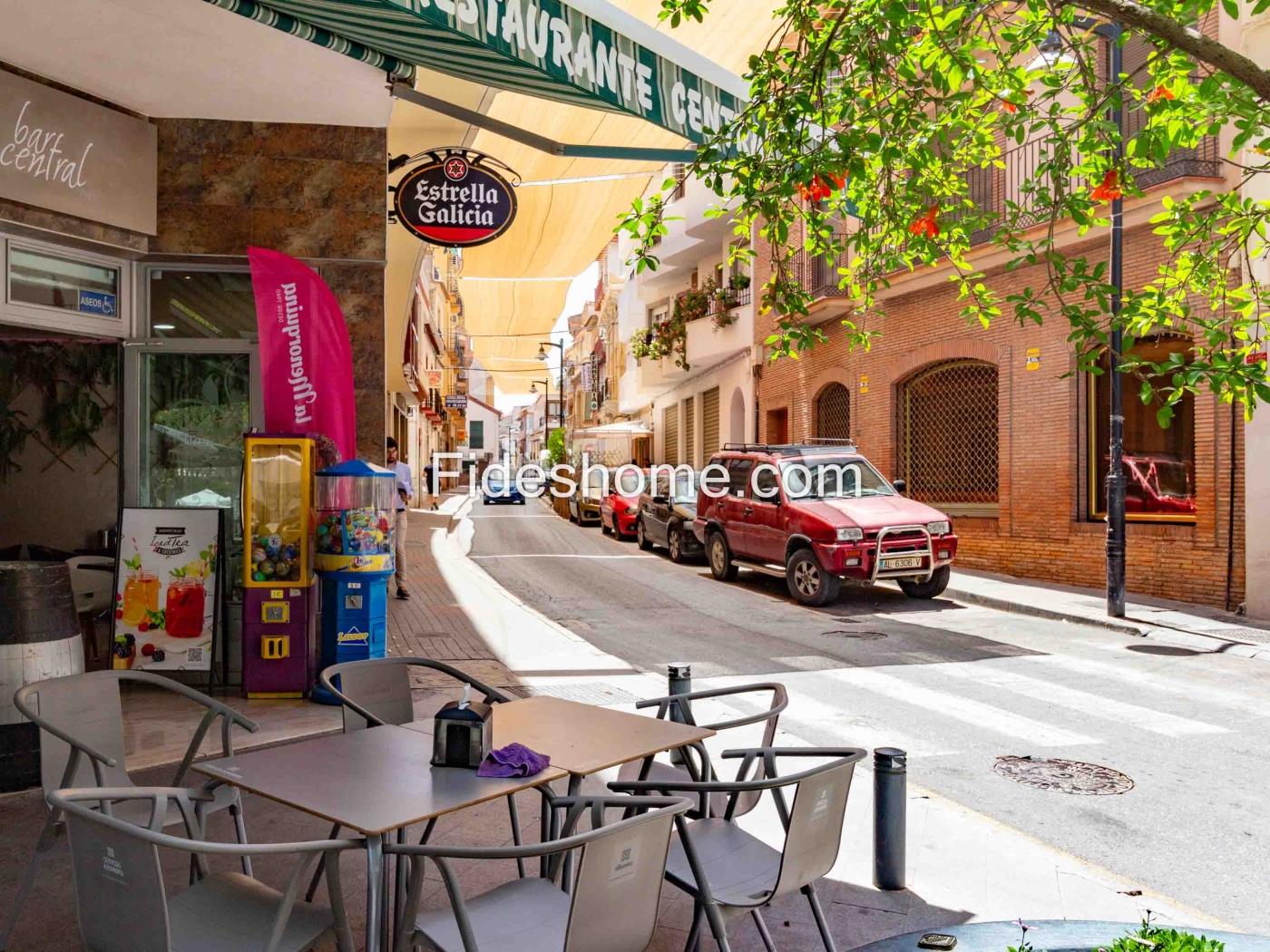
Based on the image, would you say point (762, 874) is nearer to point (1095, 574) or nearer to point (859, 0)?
point (859, 0)

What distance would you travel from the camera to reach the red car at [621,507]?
24000 mm

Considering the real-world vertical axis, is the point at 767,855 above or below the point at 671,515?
below

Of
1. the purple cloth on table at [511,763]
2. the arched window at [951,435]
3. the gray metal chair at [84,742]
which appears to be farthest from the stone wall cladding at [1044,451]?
the gray metal chair at [84,742]

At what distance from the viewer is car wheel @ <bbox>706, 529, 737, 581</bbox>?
54.3ft

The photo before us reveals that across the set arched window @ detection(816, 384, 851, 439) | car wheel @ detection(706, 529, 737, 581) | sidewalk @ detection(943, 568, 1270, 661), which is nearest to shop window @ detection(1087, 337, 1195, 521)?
sidewalk @ detection(943, 568, 1270, 661)

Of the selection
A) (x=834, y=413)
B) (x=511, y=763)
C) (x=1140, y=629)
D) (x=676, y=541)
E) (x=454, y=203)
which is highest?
(x=454, y=203)

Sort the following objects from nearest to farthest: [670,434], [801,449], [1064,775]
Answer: [1064,775]
[801,449]
[670,434]

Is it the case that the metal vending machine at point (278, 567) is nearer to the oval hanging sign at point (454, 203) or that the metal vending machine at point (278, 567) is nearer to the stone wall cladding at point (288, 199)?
the stone wall cladding at point (288, 199)

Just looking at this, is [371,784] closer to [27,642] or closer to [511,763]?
[511,763]

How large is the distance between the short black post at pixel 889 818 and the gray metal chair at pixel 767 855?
0.85 metres

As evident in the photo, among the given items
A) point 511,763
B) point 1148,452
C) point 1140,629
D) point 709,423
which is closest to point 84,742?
point 511,763

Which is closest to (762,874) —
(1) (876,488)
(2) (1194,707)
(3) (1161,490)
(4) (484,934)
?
(4) (484,934)

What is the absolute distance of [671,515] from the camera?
1978cm

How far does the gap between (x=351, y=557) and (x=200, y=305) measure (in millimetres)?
2624
